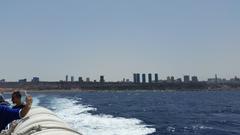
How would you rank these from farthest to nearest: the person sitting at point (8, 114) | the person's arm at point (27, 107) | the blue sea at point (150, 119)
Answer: the blue sea at point (150, 119), the person sitting at point (8, 114), the person's arm at point (27, 107)

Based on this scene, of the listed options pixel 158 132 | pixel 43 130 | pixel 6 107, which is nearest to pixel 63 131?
pixel 43 130

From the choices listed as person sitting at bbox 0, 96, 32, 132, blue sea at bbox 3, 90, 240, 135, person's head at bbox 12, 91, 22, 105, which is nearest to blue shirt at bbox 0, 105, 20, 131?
person sitting at bbox 0, 96, 32, 132

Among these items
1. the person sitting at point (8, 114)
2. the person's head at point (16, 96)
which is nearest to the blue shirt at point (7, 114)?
the person sitting at point (8, 114)

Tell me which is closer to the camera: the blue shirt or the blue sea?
the blue shirt

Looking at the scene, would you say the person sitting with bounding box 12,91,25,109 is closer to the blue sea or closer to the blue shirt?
the blue shirt

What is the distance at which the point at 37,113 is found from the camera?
1085 cm

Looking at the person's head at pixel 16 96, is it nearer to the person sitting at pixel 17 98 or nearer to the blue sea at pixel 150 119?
the person sitting at pixel 17 98

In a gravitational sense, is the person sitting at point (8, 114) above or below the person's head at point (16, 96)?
below

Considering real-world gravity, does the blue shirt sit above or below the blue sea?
above

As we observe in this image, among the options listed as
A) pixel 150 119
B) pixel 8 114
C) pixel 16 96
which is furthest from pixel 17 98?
pixel 150 119

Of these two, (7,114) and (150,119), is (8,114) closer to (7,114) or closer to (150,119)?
(7,114)

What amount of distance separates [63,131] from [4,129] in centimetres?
161

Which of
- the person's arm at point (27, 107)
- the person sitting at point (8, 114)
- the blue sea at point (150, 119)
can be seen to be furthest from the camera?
the blue sea at point (150, 119)


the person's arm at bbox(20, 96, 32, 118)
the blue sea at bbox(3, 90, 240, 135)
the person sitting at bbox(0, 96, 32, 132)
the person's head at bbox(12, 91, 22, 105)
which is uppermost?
the person's head at bbox(12, 91, 22, 105)
